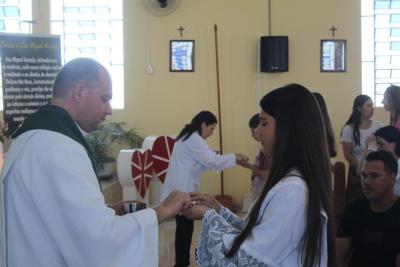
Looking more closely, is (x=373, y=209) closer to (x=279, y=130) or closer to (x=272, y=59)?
(x=279, y=130)

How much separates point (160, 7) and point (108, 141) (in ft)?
6.05

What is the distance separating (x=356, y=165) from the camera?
4383mm

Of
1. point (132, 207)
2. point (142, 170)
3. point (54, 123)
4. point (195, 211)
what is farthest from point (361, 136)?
point (54, 123)

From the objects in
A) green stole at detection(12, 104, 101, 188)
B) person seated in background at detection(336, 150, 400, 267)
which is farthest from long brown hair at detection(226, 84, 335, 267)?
person seated in background at detection(336, 150, 400, 267)

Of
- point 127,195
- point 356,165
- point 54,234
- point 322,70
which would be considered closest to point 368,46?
point 322,70

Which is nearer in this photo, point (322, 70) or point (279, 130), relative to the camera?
point (279, 130)

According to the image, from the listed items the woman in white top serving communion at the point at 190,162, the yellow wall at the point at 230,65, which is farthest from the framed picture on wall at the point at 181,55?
the woman in white top serving communion at the point at 190,162

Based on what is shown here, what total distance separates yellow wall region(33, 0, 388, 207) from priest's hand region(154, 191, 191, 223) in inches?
188

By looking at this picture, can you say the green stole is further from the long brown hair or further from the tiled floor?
the tiled floor

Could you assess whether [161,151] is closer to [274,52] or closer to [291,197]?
[274,52]

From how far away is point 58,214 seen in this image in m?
1.52

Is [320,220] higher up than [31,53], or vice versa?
[31,53]

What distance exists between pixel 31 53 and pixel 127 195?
72.9 inches

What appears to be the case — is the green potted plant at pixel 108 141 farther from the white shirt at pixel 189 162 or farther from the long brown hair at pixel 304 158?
the long brown hair at pixel 304 158
